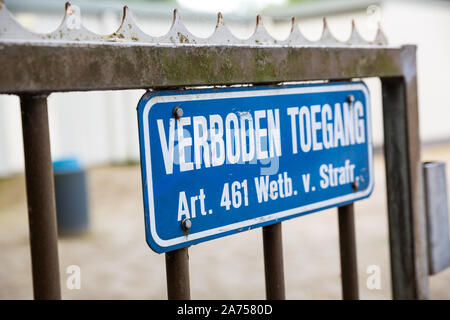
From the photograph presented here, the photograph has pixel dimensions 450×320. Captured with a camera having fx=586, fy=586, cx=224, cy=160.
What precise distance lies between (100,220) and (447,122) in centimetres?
970

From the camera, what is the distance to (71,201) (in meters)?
6.20

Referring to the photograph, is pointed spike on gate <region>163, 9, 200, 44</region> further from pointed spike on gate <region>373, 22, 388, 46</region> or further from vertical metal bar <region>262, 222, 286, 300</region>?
pointed spike on gate <region>373, 22, 388, 46</region>

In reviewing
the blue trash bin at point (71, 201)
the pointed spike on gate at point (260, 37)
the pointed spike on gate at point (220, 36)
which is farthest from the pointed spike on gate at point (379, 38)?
the blue trash bin at point (71, 201)

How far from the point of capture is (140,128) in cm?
123

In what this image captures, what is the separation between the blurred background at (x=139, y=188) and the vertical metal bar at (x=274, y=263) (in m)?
0.87

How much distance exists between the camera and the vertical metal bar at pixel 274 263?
5.24ft

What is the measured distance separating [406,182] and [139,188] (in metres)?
7.40

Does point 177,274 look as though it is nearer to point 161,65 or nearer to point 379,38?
point 161,65

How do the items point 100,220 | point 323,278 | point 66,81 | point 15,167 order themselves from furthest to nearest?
point 15,167 → point 100,220 → point 323,278 → point 66,81

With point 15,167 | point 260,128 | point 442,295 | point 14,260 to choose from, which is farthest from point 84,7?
point 260,128

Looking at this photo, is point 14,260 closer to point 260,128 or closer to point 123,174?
point 260,128

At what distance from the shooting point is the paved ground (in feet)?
13.6

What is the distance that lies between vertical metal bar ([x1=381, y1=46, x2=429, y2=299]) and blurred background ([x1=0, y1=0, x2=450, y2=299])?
0.24 meters

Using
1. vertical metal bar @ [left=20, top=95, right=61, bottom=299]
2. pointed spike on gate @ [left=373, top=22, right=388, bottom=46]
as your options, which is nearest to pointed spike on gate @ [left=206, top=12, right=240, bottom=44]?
vertical metal bar @ [left=20, top=95, right=61, bottom=299]
